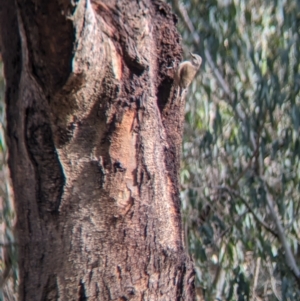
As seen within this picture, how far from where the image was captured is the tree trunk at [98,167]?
80cm

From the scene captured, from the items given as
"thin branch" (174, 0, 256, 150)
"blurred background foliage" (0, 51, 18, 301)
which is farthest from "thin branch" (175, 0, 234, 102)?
"blurred background foliage" (0, 51, 18, 301)

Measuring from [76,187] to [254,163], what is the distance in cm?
155

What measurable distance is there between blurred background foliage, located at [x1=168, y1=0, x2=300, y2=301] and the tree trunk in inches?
49.7

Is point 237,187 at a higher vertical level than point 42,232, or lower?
higher

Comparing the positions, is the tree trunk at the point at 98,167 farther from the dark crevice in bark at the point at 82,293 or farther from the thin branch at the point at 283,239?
the thin branch at the point at 283,239

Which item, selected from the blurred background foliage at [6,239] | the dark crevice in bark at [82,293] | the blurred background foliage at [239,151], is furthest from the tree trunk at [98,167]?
the blurred background foliage at [6,239]

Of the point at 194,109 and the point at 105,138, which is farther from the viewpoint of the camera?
the point at 194,109

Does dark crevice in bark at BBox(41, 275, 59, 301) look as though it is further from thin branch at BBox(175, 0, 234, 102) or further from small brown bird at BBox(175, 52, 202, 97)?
thin branch at BBox(175, 0, 234, 102)

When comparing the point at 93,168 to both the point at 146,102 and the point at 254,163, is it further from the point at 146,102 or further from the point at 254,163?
the point at 254,163

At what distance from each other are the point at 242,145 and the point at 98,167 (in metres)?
1.48

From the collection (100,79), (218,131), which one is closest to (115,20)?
(100,79)

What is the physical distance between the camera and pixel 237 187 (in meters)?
2.37

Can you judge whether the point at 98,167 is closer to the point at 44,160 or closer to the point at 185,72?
the point at 44,160

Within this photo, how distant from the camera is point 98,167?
2.75ft
